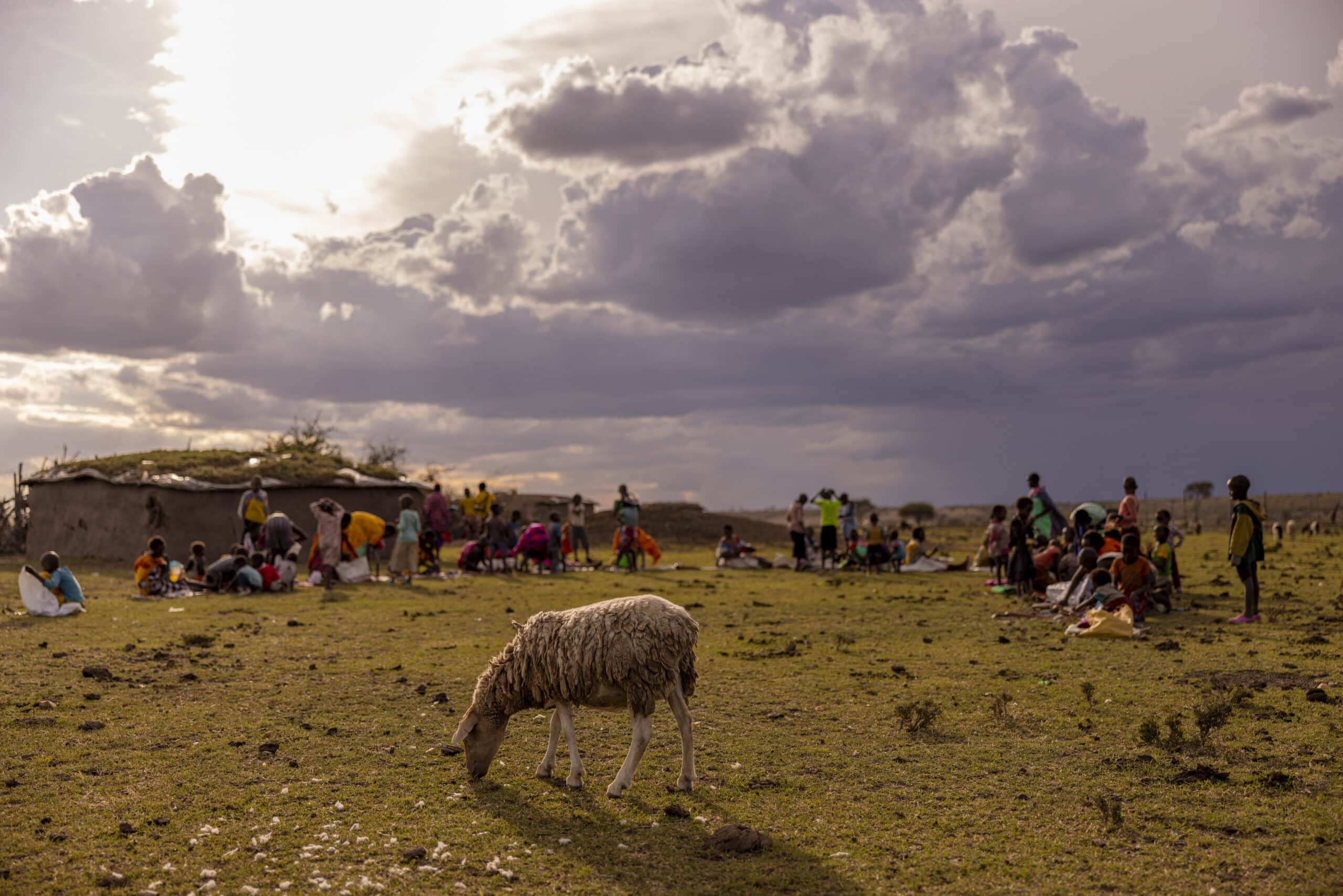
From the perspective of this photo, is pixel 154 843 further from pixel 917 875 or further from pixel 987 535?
pixel 987 535

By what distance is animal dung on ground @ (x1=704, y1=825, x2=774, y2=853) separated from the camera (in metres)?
6.56

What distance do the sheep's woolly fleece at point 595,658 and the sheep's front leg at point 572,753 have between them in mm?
157

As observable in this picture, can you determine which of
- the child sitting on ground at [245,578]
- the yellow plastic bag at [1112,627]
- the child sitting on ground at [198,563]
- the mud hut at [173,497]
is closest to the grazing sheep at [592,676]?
the yellow plastic bag at [1112,627]

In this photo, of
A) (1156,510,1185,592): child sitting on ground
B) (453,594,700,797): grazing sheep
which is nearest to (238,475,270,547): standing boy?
(453,594,700,797): grazing sheep

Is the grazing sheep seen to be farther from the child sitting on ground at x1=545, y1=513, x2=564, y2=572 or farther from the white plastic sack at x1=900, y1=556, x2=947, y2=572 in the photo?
the white plastic sack at x1=900, y1=556, x2=947, y2=572

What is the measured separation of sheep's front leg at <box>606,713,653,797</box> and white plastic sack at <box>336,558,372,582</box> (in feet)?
60.8

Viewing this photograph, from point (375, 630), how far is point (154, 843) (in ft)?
32.9

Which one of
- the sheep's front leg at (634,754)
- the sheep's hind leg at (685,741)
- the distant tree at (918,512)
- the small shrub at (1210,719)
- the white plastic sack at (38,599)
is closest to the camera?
the sheep's front leg at (634,754)

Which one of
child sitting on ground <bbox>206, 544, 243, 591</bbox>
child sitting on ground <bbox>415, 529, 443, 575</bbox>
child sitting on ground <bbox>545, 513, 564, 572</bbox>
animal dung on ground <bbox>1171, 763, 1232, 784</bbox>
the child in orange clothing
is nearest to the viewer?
animal dung on ground <bbox>1171, 763, 1232, 784</bbox>

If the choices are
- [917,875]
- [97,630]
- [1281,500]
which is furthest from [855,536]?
[1281,500]

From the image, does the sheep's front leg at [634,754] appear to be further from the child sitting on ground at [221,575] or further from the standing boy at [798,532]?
the standing boy at [798,532]

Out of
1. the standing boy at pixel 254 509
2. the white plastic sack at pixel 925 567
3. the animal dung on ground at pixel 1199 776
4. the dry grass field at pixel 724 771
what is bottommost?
the dry grass field at pixel 724 771

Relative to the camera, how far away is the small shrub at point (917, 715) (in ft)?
31.6

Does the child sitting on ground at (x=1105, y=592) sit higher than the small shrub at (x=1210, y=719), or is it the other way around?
the child sitting on ground at (x=1105, y=592)
